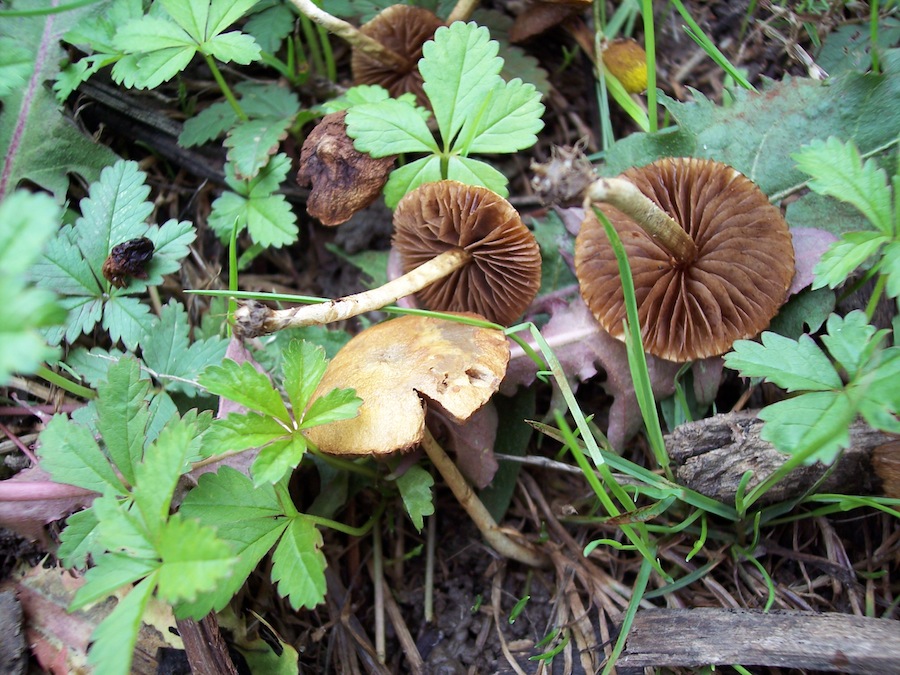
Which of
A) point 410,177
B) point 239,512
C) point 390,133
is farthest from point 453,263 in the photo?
point 239,512

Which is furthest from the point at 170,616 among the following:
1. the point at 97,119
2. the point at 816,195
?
the point at 816,195

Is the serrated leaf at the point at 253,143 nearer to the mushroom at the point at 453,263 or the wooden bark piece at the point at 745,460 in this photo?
the mushroom at the point at 453,263

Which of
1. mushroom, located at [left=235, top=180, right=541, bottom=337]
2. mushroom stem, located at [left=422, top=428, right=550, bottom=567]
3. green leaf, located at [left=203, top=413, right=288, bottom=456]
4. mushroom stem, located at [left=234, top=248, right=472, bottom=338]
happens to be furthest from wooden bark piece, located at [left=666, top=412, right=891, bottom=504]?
green leaf, located at [left=203, top=413, right=288, bottom=456]

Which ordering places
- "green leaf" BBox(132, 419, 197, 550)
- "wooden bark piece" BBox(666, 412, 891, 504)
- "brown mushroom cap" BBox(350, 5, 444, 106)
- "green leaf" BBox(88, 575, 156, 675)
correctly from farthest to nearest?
"brown mushroom cap" BBox(350, 5, 444, 106), "wooden bark piece" BBox(666, 412, 891, 504), "green leaf" BBox(132, 419, 197, 550), "green leaf" BBox(88, 575, 156, 675)

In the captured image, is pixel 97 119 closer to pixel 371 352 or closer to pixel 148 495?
pixel 371 352

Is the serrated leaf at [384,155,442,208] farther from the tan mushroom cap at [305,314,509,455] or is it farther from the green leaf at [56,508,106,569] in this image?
the green leaf at [56,508,106,569]

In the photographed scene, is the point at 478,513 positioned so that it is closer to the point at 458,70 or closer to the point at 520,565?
the point at 520,565
